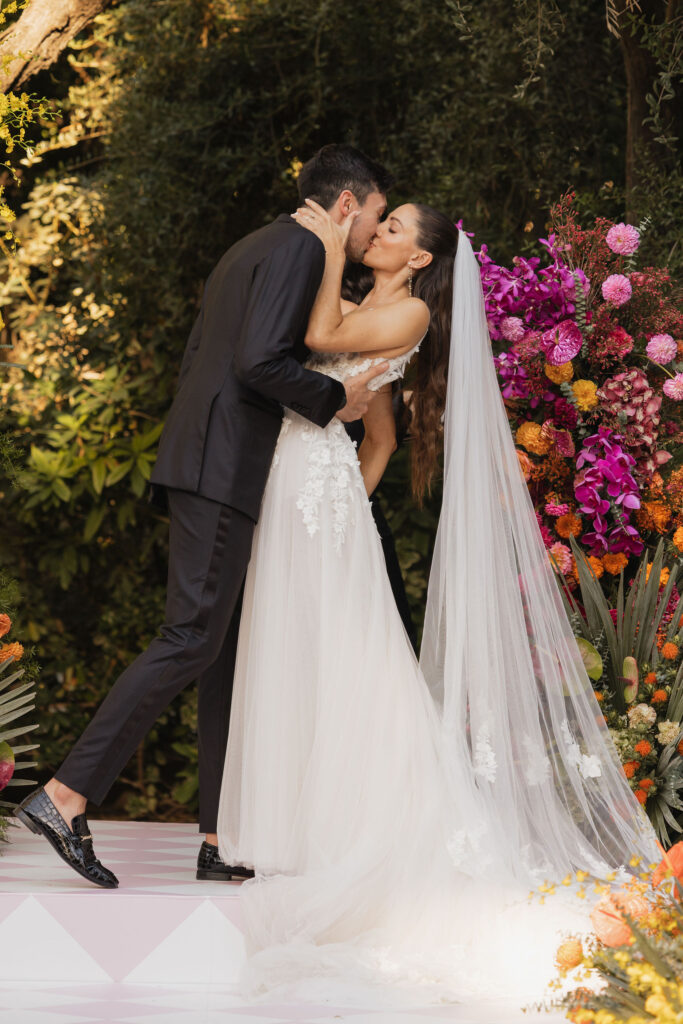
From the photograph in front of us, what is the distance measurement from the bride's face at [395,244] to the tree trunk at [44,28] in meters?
1.23

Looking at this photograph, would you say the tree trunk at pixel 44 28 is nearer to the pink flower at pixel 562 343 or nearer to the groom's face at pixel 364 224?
the groom's face at pixel 364 224

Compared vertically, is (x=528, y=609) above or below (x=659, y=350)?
below

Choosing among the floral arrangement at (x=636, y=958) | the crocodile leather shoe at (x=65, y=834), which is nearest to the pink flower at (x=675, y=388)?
the floral arrangement at (x=636, y=958)

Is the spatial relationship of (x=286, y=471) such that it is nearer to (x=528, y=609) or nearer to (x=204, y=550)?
(x=204, y=550)

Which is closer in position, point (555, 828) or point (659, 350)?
point (555, 828)

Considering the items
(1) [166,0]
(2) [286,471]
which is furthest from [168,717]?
(1) [166,0]

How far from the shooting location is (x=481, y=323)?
3031 millimetres

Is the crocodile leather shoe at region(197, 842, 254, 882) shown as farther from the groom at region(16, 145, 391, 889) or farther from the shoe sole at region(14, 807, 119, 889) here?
the shoe sole at region(14, 807, 119, 889)

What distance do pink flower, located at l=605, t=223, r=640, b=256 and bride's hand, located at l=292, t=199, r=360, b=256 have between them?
86 cm

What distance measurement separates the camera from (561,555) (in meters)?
3.41

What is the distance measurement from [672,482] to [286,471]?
46.2 inches

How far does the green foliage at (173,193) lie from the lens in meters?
4.68

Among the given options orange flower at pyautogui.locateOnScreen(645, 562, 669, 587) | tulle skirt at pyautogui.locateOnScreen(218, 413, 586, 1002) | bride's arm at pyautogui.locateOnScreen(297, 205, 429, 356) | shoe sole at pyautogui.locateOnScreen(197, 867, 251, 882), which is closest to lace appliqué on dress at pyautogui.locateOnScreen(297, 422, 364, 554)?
tulle skirt at pyautogui.locateOnScreen(218, 413, 586, 1002)

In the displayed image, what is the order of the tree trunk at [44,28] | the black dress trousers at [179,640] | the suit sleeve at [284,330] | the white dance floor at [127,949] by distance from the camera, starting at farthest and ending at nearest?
the tree trunk at [44,28] → the suit sleeve at [284,330] → the black dress trousers at [179,640] → the white dance floor at [127,949]
